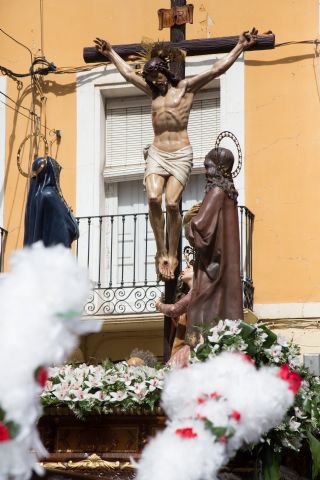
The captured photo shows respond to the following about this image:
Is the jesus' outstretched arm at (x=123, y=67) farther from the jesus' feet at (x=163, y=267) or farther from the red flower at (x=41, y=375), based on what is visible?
the red flower at (x=41, y=375)

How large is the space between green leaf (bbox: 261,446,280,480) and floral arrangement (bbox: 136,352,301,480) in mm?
2353

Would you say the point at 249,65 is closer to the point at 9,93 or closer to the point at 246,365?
the point at 9,93

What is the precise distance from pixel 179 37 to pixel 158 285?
193 inches

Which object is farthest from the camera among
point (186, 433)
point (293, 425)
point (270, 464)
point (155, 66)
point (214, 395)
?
point (155, 66)

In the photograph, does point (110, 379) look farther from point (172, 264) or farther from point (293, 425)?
point (172, 264)

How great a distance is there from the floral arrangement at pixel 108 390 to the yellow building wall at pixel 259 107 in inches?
256

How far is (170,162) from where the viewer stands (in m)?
9.99

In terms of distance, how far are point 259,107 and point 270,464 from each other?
26.3 ft

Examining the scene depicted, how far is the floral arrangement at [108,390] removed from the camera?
830 cm

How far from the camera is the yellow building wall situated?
15016 millimetres

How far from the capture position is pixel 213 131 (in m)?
15.5

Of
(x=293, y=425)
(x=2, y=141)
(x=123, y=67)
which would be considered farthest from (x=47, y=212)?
(x=2, y=141)

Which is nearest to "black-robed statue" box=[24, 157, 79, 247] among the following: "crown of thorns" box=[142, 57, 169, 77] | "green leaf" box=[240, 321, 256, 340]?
"crown of thorns" box=[142, 57, 169, 77]

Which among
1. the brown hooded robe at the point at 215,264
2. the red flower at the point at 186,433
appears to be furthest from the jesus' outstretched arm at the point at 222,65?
the red flower at the point at 186,433
